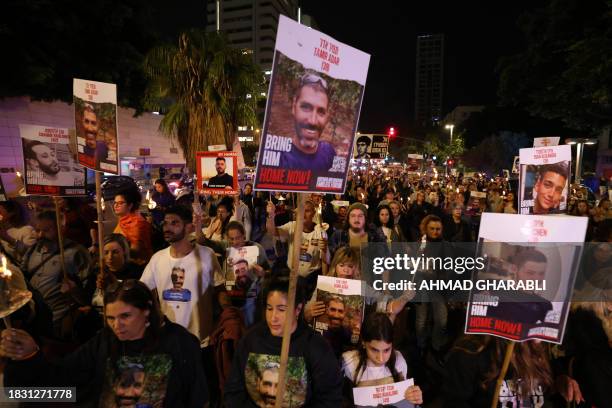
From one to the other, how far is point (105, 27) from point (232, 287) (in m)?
17.2

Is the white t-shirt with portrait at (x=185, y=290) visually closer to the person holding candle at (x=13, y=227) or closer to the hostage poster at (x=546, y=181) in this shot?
the person holding candle at (x=13, y=227)

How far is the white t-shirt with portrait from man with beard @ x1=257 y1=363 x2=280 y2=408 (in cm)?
127

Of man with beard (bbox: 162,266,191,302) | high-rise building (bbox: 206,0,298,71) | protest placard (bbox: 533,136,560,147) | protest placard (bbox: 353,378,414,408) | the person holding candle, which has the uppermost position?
high-rise building (bbox: 206,0,298,71)

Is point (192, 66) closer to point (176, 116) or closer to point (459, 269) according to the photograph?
point (176, 116)

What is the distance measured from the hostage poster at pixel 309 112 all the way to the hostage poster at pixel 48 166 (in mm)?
4105

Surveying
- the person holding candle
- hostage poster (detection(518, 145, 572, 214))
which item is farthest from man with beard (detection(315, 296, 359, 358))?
the person holding candle

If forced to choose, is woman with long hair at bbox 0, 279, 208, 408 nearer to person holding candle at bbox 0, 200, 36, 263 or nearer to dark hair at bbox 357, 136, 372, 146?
person holding candle at bbox 0, 200, 36, 263

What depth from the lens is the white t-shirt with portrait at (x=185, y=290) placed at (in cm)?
350

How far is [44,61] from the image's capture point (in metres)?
14.5

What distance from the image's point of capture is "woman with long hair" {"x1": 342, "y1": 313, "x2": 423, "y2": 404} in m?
2.84

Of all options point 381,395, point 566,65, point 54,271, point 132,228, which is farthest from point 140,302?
point 566,65

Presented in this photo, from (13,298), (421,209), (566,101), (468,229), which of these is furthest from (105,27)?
(566,101)

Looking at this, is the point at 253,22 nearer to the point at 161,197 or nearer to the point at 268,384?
the point at 161,197

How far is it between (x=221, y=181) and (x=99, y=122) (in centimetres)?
350
